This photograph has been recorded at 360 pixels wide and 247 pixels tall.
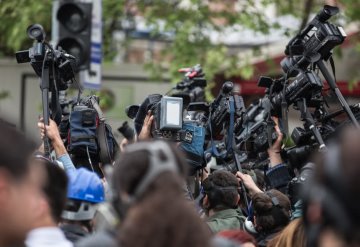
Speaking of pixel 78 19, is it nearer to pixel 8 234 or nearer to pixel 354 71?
pixel 354 71

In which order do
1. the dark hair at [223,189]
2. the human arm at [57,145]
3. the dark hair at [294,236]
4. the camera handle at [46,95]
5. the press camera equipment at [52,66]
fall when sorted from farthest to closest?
the press camera equipment at [52,66], the camera handle at [46,95], the dark hair at [223,189], the human arm at [57,145], the dark hair at [294,236]

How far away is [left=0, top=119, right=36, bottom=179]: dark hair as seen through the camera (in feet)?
9.60

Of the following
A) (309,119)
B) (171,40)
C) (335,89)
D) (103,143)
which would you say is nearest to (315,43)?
(335,89)

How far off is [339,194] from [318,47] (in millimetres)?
3848

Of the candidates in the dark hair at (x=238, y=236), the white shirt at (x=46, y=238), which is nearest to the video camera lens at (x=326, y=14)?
the dark hair at (x=238, y=236)

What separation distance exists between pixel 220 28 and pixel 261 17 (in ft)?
2.96

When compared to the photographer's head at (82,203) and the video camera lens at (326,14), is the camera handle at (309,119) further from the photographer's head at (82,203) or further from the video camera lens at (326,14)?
the photographer's head at (82,203)

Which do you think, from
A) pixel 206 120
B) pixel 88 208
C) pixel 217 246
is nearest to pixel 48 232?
pixel 88 208

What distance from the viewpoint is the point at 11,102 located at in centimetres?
1780

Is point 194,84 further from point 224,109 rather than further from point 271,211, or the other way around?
point 271,211

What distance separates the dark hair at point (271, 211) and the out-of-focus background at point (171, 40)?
7640 mm

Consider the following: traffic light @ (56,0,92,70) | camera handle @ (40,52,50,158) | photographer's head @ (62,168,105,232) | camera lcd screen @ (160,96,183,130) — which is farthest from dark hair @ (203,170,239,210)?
traffic light @ (56,0,92,70)

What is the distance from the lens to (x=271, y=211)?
17.4 ft

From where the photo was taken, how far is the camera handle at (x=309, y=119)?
564cm
